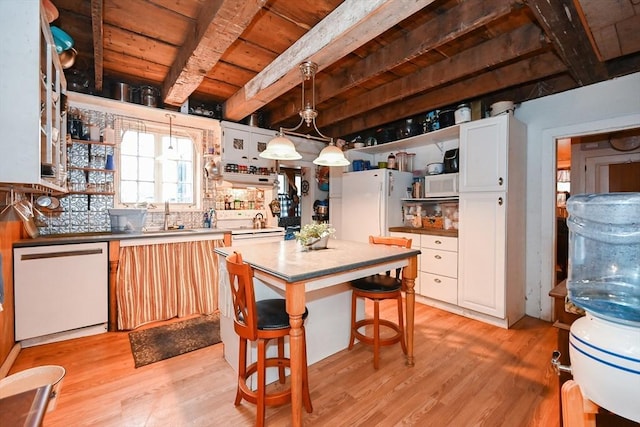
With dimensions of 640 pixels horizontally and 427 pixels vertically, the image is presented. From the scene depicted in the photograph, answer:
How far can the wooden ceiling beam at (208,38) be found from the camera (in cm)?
168

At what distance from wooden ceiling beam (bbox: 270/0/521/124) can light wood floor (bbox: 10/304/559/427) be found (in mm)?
2385

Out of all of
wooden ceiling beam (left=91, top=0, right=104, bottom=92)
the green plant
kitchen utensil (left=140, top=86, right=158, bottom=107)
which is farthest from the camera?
kitchen utensil (left=140, top=86, right=158, bottom=107)

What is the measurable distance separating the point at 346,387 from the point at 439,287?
1.96 metres

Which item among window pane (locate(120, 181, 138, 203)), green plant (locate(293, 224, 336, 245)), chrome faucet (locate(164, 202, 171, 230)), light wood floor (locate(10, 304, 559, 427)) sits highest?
window pane (locate(120, 181, 138, 203))

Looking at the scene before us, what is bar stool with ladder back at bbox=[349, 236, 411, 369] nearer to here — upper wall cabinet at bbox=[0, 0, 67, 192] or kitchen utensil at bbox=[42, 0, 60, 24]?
upper wall cabinet at bbox=[0, 0, 67, 192]

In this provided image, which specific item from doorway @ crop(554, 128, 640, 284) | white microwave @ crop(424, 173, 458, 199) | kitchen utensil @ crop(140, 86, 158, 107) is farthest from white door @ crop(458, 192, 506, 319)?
kitchen utensil @ crop(140, 86, 158, 107)

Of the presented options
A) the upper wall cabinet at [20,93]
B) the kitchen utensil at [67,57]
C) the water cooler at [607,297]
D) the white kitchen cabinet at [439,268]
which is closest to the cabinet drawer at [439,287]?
the white kitchen cabinet at [439,268]

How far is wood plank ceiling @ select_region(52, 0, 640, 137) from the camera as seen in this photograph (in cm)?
174

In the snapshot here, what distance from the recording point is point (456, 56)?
253cm

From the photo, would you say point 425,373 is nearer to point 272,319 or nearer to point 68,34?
point 272,319

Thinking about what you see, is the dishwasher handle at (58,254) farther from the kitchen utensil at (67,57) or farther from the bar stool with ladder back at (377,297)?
the bar stool with ladder back at (377,297)

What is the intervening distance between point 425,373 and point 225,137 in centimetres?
340

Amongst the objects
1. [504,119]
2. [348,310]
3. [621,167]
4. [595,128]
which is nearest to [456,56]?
[504,119]

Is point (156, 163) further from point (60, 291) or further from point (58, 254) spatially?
point (60, 291)
